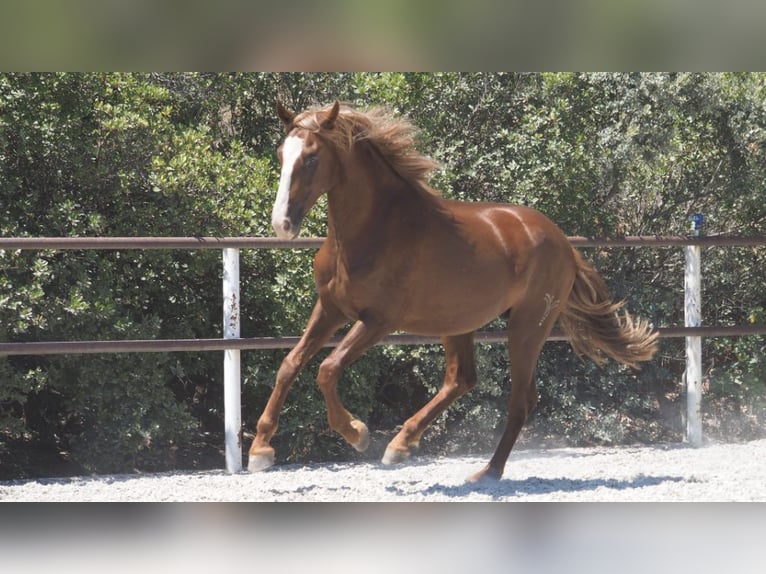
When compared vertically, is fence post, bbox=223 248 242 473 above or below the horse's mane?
below

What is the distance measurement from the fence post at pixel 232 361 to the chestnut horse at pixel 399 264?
3.97ft

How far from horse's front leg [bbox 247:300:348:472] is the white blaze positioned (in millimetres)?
694

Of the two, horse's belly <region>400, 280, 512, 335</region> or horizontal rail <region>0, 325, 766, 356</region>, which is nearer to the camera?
horse's belly <region>400, 280, 512, 335</region>

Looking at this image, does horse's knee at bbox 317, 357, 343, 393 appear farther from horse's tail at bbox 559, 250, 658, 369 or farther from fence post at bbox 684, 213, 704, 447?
fence post at bbox 684, 213, 704, 447

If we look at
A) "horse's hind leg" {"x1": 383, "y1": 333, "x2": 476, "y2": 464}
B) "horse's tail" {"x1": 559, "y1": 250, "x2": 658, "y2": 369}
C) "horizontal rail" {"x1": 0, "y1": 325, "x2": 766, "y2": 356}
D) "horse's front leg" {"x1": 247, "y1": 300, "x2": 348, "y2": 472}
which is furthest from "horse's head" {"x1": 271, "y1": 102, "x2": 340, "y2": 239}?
"horse's tail" {"x1": 559, "y1": 250, "x2": 658, "y2": 369}

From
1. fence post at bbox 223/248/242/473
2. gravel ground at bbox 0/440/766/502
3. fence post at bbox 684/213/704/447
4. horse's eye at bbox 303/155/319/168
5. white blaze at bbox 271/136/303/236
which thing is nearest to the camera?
white blaze at bbox 271/136/303/236

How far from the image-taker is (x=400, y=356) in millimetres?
7070

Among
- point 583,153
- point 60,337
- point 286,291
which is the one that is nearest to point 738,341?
point 583,153

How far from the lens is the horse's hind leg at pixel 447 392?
4625mm

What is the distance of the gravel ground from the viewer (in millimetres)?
4711

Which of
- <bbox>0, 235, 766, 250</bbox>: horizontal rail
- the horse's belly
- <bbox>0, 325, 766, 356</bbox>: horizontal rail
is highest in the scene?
<bbox>0, 235, 766, 250</bbox>: horizontal rail

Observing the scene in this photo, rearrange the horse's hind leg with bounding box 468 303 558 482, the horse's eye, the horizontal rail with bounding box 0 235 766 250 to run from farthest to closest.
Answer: the horizontal rail with bounding box 0 235 766 250
the horse's hind leg with bounding box 468 303 558 482
the horse's eye

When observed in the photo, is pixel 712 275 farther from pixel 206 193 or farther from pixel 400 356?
pixel 206 193

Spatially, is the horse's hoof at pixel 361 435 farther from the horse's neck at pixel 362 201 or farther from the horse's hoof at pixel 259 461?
the horse's neck at pixel 362 201
